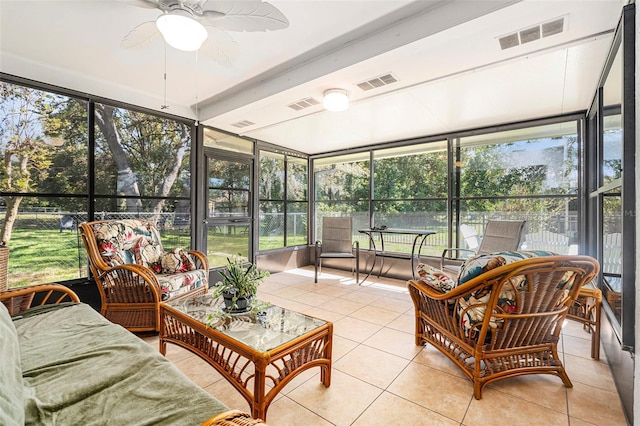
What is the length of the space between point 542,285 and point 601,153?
1.80m

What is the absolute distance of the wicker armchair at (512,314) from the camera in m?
1.56

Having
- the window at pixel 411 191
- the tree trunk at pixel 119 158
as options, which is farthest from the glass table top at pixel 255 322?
the window at pixel 411 191

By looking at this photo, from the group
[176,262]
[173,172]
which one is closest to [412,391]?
[176,262]

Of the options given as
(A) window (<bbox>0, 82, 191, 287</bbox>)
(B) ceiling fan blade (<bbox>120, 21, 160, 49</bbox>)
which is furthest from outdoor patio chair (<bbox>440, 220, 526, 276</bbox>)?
(A) window (<bbox>0, 82, 191, 287</bbox>)

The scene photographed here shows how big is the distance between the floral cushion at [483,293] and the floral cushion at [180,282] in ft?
7.78

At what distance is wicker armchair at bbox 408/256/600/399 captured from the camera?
5.11 feet

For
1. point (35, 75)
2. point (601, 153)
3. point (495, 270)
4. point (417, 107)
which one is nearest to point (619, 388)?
point (495, 270)

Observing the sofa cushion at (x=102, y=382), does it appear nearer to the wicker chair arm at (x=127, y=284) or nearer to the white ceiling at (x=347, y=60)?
the wicker chair arm at (x=127, y=284)

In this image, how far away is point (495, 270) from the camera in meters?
1.55

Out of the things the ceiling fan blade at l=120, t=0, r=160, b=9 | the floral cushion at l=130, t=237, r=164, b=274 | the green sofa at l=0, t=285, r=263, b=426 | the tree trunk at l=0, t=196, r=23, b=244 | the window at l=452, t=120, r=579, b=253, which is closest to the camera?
the green sofa at l=0, t=285, r=263, b=426

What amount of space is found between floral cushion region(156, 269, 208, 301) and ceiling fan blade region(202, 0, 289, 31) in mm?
2116

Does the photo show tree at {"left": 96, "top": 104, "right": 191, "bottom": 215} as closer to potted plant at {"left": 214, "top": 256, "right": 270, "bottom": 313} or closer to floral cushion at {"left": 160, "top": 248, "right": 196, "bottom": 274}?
floral cushion at {"left": 160, "top": 248, "right": 196, "bottom": 274}

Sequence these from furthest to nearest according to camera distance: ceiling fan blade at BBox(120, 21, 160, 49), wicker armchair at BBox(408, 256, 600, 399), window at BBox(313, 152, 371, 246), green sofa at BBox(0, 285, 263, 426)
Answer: window at BBox(313, 152, 371, 246)
ceiling fan blade at BBox(120, 21, 160, 49)
wicker armchair at BBox(408, 256, 600, 399)
green sofa at BBox(0, 285, 263, 426)

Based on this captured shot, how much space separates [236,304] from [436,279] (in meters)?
1.42
